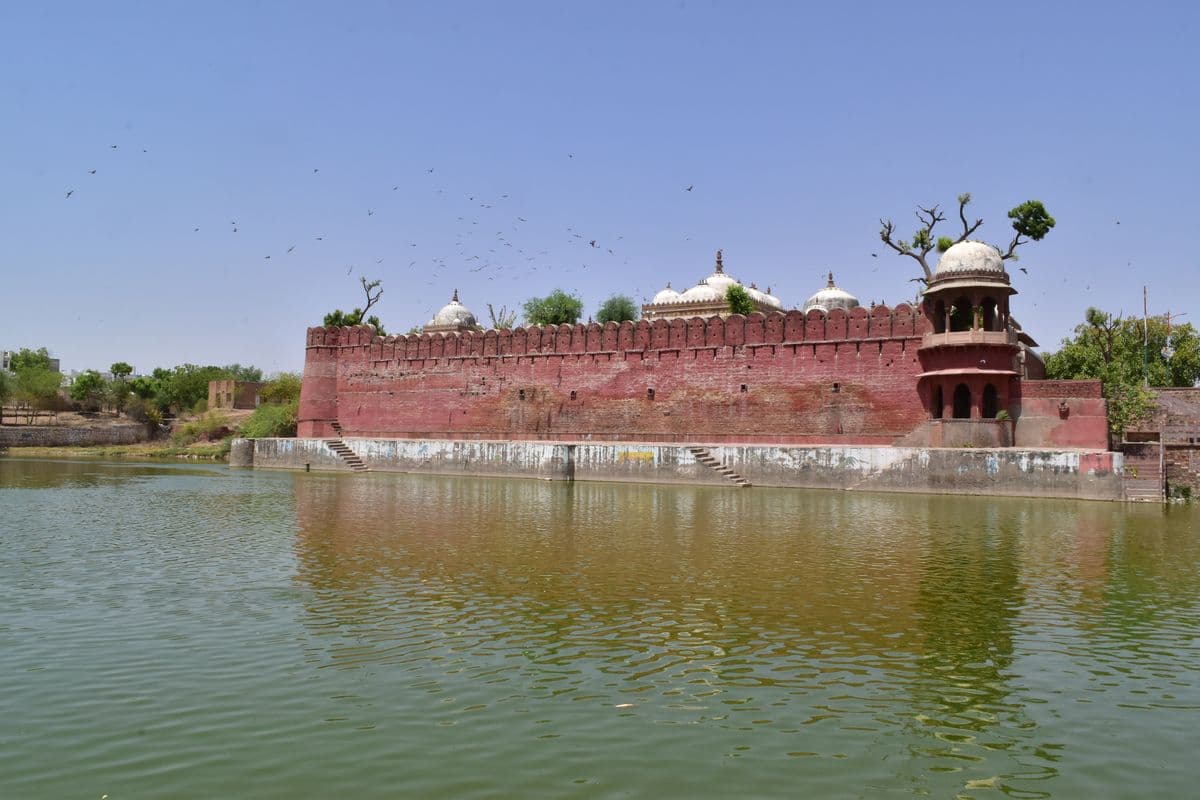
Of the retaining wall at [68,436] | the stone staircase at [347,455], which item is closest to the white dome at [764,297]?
the stone staircase at [347,455]

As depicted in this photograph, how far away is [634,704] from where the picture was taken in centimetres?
495

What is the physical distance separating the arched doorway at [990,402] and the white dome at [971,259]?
2.86 m

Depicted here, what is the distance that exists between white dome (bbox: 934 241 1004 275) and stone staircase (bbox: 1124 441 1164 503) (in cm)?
525

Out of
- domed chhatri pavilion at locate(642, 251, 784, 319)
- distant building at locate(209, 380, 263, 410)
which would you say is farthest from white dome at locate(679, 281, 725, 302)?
distant building at locate(209, 380, 263, 410)

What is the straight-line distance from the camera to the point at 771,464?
22188 mm

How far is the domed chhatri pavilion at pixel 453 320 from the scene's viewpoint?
39.0 meters

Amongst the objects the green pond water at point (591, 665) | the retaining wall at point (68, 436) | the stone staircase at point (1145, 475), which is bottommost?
the green pond water at point (591, 665)

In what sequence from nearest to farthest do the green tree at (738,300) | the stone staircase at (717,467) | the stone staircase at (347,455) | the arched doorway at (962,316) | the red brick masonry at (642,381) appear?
the stone staircase at (717,467), the arched doorway at (962,316), the red brick masonry at (642,381), the stone staircase at (347,455), the green tree at (738,300)

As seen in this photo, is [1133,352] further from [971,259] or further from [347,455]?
[347,455]

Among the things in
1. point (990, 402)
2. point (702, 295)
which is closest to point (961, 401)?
point (990, 402)

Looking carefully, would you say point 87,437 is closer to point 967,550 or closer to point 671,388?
point 671,388

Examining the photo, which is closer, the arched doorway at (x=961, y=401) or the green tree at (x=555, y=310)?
the arched doorway at (x=961, y=401)

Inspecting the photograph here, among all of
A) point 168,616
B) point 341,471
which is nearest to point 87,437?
point 341,471

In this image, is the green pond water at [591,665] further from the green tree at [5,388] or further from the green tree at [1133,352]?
the green tree at [5,388]
